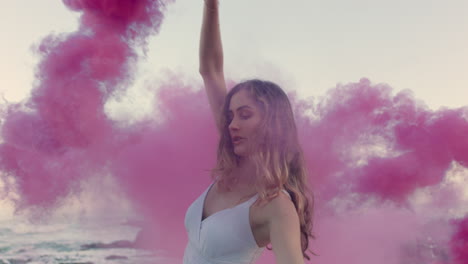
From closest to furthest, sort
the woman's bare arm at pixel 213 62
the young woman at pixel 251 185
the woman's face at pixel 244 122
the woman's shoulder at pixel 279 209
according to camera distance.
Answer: the woman's shoulder at pixel 279 209, the young woman at pixel 251 185, the woman's face at pixel 244 122, the woman's bare arm at pixel 213 62

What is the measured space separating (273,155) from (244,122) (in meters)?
0.23

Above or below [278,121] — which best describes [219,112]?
above

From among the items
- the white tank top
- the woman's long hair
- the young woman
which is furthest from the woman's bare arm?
the white tank top

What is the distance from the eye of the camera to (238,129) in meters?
2.34

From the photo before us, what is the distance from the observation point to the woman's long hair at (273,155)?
219 cm

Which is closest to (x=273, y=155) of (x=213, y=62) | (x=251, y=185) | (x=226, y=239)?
(x=251, y=185)

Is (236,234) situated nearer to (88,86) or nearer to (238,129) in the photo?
(238,129)

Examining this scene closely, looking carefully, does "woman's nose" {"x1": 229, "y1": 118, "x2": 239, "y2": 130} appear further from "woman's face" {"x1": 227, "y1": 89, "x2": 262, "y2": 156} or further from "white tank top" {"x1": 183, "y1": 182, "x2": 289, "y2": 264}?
"white tank top" {"x1": 183, "y1": 182, "x2": 289, "y2": 264}

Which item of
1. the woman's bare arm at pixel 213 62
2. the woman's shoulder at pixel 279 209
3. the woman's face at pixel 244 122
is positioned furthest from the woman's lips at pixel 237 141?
the woman's shoulder at pixel 279 209

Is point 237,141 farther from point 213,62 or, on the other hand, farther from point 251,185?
point 213,62

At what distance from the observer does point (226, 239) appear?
2205 mm

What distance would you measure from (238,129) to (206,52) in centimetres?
62

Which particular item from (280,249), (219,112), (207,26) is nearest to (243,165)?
(219,112)

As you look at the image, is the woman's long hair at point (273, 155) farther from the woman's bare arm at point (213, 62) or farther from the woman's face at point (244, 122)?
the woman's bare arm at point (213, 62)
